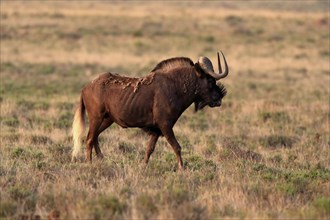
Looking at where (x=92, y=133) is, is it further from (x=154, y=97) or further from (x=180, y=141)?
(x=180, y=141)

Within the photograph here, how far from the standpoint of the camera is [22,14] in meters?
48.2

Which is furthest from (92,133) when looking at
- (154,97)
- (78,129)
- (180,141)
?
(180,141)

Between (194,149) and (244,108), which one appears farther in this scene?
(244,108)

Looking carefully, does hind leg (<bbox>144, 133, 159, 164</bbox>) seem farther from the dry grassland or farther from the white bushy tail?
the white bushy tail

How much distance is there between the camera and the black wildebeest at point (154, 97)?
987cm

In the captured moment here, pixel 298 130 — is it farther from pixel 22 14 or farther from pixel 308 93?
pixel 22 14

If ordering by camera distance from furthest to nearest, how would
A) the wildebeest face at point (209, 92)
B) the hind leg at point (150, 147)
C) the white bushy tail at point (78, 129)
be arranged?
the white bushy tail at point (78, 129) < the wildebeest face at point (209, 92) < the hind leg at point (150, 147)

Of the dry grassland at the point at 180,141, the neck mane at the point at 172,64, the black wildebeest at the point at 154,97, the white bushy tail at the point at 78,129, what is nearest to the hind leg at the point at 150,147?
the black wildebeest at the point at 154,97

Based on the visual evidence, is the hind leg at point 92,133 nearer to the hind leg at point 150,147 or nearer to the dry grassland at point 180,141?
the dry grassland at point 180,141

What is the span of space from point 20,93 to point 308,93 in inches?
334

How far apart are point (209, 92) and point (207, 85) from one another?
114 mm

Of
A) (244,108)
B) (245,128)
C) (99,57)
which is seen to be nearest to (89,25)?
(99,57)

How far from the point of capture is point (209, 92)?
10258 mm

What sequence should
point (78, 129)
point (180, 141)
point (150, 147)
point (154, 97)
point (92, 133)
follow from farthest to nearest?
point (180, 141)
point (78, 129)
point (92, 133)
point (150, 147)
point (154, 97)
